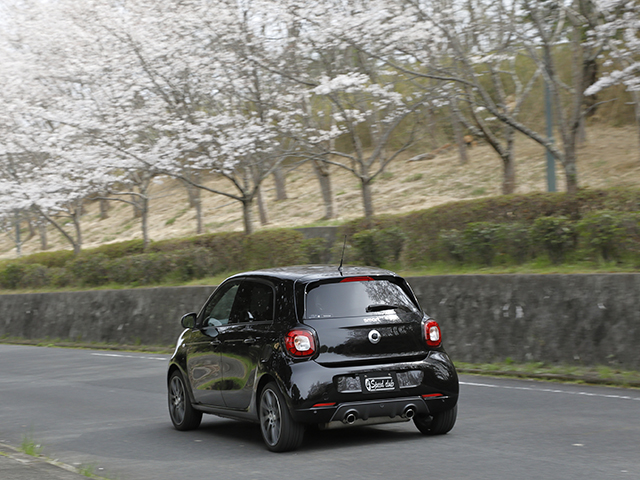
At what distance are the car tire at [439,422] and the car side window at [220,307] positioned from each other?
6.90ft

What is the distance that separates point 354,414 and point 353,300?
1001 millimetres

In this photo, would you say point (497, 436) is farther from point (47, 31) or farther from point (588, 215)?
point (47, 31)

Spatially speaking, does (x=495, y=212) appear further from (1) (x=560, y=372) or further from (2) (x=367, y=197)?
(2) (x=367, y=197)

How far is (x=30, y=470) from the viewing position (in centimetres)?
627

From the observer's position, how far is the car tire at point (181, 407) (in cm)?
898

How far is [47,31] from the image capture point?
3222 cm

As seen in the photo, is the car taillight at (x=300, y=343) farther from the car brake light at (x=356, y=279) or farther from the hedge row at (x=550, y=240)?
the hedge row at (x=550, y=240)

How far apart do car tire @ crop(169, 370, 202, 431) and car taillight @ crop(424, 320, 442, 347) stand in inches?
111

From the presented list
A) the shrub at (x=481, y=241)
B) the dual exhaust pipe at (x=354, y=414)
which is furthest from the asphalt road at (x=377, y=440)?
the shrub at (x=481, y=241)

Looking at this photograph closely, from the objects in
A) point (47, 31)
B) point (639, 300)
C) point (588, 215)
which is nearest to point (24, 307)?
point (47, 31)

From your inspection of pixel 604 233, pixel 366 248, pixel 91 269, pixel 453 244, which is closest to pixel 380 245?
pixel 366 248

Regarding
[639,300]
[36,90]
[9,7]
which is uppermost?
[9,7]

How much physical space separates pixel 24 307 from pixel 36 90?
10.5 meters

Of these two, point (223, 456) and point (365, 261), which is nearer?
point (223, 456)
